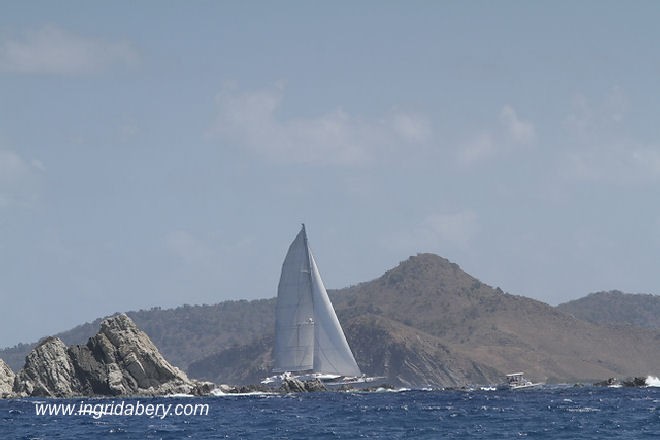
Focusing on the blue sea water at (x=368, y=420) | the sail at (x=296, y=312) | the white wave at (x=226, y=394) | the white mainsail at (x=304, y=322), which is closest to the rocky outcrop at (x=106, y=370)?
the white wave at (x=226, y=394)

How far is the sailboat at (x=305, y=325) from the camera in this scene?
138 meters

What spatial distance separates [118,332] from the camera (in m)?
140

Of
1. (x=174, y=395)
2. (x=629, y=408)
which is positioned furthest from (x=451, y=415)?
(x=174, y=395)

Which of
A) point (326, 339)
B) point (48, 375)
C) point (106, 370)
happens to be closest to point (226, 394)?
point (326, 339)

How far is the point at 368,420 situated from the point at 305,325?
5233cm

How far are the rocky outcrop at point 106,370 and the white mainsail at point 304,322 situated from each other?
470 inches

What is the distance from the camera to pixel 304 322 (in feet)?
→ 456

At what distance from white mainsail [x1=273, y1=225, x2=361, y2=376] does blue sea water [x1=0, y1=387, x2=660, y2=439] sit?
758 inches

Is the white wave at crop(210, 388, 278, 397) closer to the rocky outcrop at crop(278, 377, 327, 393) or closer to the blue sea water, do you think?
the rocky outcrop at crop(278, 377, 327, 393)

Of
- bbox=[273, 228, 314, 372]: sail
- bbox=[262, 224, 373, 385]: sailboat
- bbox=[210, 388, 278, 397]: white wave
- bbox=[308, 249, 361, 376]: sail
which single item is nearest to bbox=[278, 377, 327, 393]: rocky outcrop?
bbox=[262, 224, 373, 385]: sailboat

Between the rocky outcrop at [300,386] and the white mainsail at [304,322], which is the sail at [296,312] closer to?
the white mainsail at [304,322]

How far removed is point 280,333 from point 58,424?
188 feet

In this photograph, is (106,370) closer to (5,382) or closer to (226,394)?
(226,394)

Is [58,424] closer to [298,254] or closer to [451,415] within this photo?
[451,415]
